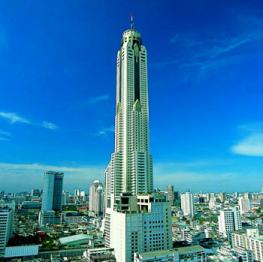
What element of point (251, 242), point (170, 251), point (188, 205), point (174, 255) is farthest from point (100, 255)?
point (188, 205)

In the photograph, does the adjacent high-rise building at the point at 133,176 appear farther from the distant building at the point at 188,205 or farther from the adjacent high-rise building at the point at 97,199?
the distant building at the point at 188,205

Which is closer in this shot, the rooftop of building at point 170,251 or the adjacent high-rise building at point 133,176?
the rooftop of building at point 170,251

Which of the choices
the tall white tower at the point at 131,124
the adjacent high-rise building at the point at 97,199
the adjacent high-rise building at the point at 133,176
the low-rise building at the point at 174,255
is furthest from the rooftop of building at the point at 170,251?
the adjacent high-rise building at the point at 97,199

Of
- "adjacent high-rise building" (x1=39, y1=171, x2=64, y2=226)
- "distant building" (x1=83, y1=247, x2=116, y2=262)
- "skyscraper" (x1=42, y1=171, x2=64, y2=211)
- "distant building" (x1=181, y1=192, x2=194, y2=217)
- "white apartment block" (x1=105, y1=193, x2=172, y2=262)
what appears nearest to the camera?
"white apartment block" (x1=105, y1=193, x2=172, y2=262)

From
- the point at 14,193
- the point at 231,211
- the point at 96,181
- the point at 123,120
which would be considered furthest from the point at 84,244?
the point at 14,193

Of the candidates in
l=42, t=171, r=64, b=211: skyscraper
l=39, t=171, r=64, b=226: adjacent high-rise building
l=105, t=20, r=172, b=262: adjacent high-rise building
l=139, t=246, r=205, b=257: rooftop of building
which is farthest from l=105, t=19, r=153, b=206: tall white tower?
l=42, t=171, r=64, b=211: skyscraper

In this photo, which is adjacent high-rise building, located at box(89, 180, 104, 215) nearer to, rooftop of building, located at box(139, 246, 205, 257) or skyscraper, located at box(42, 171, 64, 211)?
skyscraper, located at box(42, 171, 64, 211)
